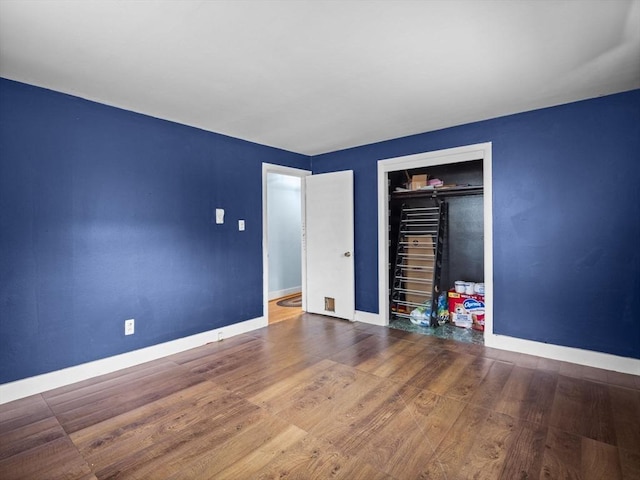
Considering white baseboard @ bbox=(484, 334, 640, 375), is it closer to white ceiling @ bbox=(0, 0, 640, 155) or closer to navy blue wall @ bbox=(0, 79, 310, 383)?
white ceiling @ bbox=(0, 0, 640, 155)

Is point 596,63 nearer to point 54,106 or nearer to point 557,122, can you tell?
point 557,122

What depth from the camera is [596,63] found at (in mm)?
2303

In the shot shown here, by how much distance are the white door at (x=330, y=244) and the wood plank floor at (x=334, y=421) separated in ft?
4.78

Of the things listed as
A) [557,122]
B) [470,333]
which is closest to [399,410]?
[470,333]

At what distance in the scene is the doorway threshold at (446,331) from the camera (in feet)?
12.4

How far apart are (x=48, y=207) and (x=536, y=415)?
400 cm

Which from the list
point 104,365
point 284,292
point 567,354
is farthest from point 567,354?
point 284,292

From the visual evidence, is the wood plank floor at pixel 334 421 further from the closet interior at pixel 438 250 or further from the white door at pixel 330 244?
the white door at pixel 330 244

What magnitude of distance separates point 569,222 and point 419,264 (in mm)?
1973

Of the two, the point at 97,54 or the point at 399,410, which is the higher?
the point at 97,54

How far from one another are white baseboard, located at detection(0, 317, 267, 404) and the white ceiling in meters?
2.34

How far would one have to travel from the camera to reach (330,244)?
4762 millimetres

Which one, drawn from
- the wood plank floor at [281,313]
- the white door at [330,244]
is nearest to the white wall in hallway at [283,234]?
the wood plank floor at [281,313]

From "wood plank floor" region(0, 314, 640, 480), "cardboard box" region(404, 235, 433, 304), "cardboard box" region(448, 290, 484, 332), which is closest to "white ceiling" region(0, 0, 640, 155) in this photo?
"cardboard box" region(404, 235, 433, 304)
